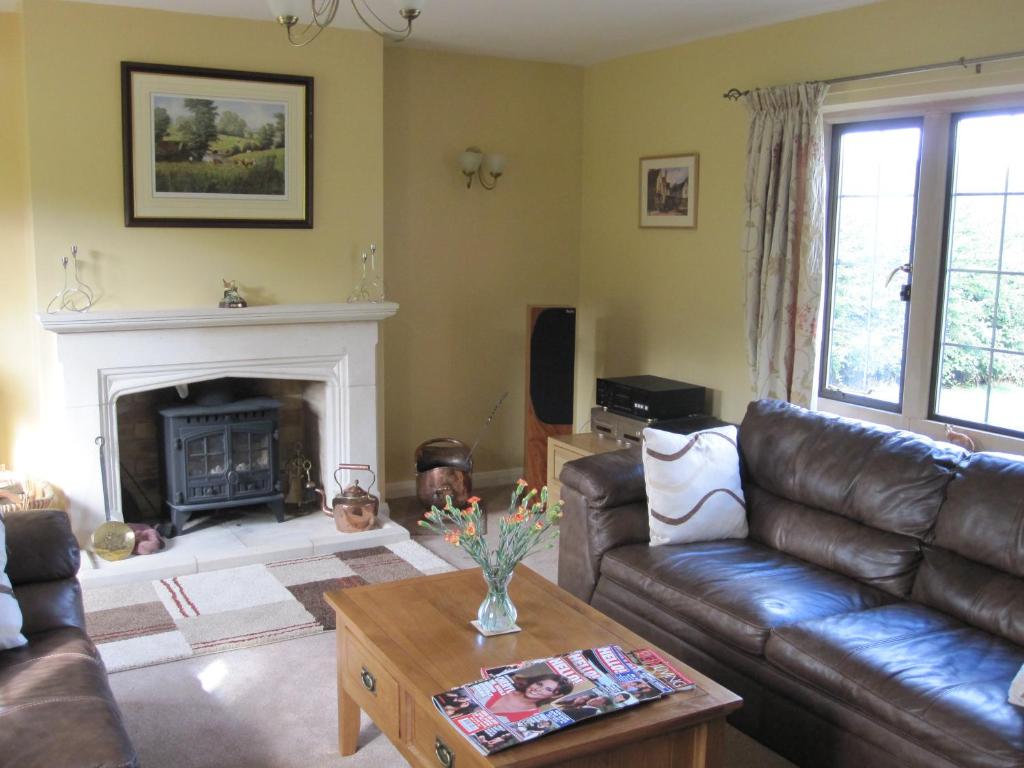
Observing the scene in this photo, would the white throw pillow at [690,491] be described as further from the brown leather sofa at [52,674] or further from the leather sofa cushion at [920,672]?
the brown leather sofa at [52,674]

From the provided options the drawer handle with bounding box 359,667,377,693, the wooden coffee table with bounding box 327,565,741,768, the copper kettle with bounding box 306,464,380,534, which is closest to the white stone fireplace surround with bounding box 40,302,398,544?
the copper kettle with bounding box 306,464,380,534

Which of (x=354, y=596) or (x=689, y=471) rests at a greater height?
(x=689, y=471)

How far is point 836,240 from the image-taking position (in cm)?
457

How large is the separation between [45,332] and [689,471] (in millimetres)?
3042

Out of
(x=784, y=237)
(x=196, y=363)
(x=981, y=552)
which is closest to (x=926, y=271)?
(x=784, y=237)

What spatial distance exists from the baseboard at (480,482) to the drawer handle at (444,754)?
3.43 meters

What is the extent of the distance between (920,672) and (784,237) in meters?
2.35

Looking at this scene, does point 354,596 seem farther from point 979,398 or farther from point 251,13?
point 251,13

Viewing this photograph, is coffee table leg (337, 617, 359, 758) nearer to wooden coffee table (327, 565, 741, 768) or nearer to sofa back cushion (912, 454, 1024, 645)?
wooden coffee table (327, 565, 741, 768)

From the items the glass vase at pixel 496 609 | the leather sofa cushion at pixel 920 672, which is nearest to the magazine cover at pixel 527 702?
the glass vase at pixel 496 609

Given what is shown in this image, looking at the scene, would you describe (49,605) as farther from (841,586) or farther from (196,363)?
(841,586)

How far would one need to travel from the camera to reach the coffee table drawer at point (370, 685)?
2680 mm

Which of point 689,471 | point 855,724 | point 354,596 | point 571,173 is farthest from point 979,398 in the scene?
point 571,173

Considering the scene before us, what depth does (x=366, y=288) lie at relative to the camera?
5.30 meters
